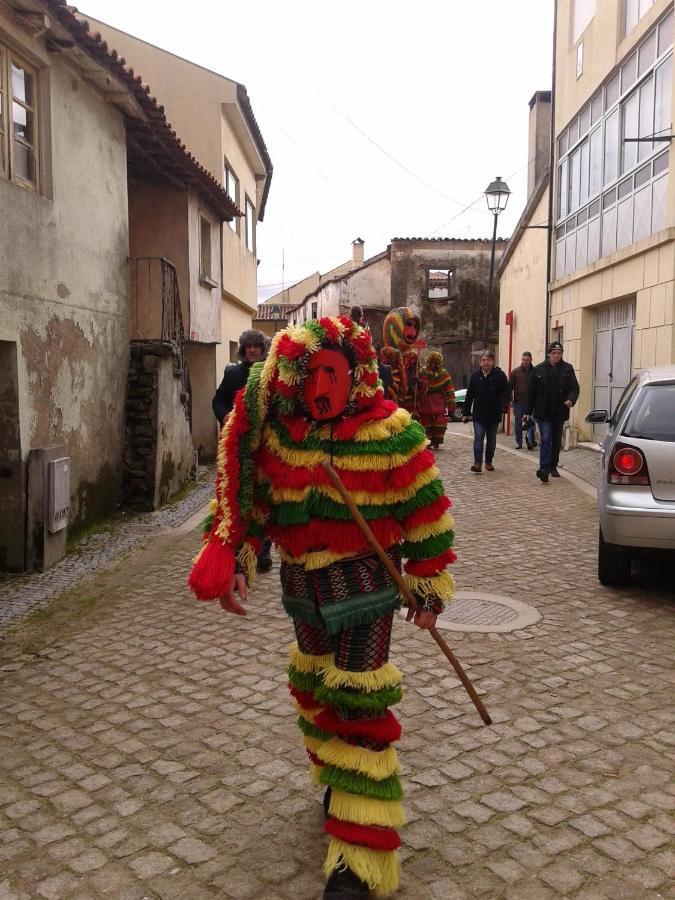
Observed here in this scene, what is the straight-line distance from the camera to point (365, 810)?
252 centimetres

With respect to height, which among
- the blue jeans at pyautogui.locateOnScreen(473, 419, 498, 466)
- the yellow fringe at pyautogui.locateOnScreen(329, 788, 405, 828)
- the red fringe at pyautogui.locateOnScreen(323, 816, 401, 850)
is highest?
the blue jeans at pyautogui.locateOnScreen(473, 419, 498, 466)

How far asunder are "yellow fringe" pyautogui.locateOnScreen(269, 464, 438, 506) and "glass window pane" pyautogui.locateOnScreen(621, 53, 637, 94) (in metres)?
13.5

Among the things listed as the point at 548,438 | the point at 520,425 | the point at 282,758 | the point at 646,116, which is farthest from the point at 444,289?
the point at 282,758

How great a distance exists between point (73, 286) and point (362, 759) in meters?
6.39

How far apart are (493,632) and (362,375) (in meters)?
2.87

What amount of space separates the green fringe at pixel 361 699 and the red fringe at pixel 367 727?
37 millimetres

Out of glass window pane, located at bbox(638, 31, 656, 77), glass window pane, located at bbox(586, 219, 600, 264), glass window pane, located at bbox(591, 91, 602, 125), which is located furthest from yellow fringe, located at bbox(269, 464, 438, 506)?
glass window pane, located at bbox(591, 91, 602, 125)

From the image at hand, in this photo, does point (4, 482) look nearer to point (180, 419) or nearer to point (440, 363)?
point (180, 419)

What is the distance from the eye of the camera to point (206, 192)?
1298 centimetres

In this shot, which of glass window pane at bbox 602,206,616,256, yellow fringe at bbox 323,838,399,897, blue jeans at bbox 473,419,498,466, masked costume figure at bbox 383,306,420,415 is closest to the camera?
yellow fringe at bbox 323,838,399,897

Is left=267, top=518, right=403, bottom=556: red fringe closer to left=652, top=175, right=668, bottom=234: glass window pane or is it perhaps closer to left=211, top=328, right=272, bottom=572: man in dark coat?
left=211, top=328, right=272, bottom=572: man in dark coat

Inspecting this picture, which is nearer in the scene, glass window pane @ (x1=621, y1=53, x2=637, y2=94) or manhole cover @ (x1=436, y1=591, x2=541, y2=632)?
manhole cover @ (x1=436, y1=591, x2=541, y2=632)

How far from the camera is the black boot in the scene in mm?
2475

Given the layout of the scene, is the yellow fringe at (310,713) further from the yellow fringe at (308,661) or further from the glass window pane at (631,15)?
the glass window pane at (631,15)
